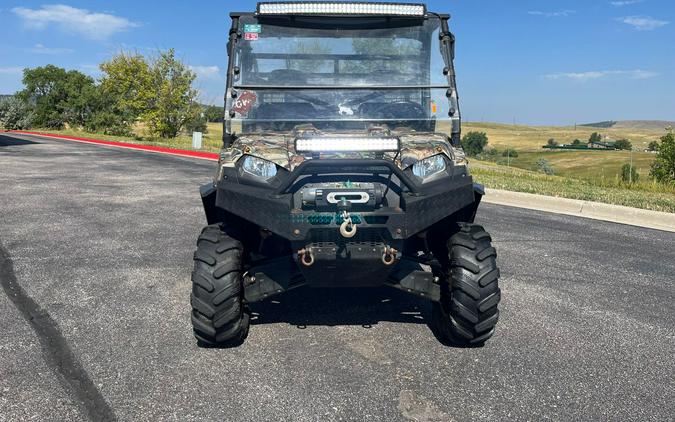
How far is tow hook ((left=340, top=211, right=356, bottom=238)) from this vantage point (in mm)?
3088

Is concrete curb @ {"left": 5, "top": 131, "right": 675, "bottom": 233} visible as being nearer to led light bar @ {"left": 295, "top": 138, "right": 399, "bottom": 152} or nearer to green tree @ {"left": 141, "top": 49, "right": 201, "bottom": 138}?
led light bar @ {"left": 295, "top": 138, "right": 399, "bottom": 152}

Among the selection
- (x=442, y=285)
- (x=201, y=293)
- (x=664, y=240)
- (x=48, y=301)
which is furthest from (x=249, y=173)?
(x=664, y=240)

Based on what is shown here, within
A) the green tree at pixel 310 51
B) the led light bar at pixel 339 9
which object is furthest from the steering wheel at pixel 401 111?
the led light bar at pixel 339 9

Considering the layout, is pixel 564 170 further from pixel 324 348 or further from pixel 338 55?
pixel 324 348

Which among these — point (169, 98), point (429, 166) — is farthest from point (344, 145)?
point (169, 98)

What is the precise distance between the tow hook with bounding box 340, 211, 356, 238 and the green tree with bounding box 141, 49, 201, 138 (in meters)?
35.6

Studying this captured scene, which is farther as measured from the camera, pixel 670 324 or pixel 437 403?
pixel 670 324

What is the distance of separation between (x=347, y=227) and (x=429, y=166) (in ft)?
2.59

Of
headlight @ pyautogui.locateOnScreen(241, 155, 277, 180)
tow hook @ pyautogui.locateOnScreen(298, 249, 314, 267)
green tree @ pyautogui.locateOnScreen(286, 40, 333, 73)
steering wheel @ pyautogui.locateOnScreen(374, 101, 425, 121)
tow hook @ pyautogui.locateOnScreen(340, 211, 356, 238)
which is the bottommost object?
tow hook @ pyautogui.locateOnScreen(298, 249, 314, 267)

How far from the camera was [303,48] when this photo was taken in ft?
13.7

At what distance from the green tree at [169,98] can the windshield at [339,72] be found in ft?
112

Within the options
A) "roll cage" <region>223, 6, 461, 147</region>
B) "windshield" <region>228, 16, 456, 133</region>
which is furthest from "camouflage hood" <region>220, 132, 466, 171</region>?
"roll cage" <region>223, 6, 461, 147</region>

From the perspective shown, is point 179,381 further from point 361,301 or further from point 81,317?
point 361,301

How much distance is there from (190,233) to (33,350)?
3738 millimetres
